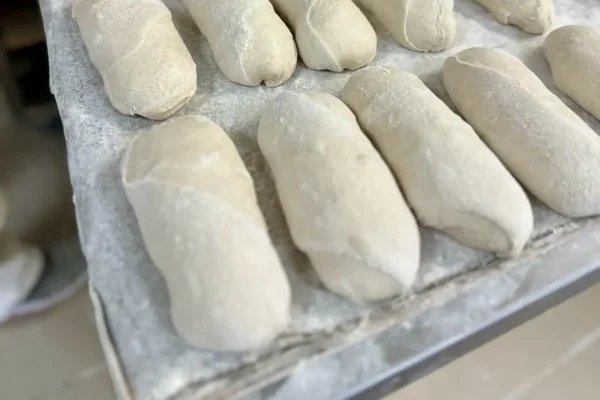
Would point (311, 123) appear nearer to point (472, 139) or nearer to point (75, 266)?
point (472, 139)

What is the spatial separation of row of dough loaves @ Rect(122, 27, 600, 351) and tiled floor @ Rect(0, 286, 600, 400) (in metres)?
0.37

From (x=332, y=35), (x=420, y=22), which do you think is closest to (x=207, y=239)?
(x=332, y=35)

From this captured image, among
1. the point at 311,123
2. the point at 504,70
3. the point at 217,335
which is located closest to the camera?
the point at 217,335

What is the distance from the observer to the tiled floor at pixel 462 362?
933mm

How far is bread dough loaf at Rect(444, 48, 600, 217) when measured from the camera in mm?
686

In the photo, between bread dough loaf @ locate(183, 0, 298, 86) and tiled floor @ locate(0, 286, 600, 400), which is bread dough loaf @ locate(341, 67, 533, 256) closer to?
bread dough loaf @ locate(183, 0, 298, 86)

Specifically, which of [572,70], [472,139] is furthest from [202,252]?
[572,70]

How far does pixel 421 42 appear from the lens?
35.0 inches

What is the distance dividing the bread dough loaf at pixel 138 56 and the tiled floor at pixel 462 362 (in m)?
0.41

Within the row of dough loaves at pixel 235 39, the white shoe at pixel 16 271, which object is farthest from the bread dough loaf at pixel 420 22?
the white shoe at pixel 16 271

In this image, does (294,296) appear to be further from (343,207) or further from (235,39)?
(235,39)

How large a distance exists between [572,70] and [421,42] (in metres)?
0.22

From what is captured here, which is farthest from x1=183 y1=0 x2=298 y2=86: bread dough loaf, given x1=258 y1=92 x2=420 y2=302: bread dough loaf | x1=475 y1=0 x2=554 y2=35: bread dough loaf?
x1=475 y1=0 x2=554 y2=35: bread dough loaf

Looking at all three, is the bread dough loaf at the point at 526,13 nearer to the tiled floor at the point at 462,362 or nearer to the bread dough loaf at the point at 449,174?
the bread dough loaf at the point at 449,174
